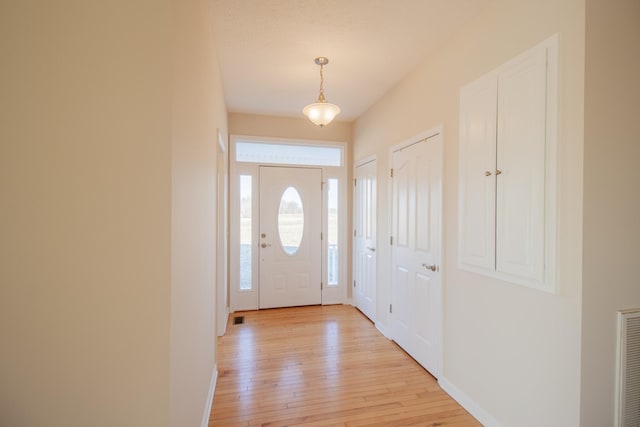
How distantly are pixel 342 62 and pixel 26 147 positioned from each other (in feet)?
7.92

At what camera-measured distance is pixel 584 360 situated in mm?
1396

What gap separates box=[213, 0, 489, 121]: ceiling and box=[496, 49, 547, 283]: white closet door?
69cm

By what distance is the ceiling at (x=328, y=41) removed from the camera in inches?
77.9

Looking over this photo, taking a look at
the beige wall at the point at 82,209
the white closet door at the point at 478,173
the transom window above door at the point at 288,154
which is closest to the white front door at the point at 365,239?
the transom window above door at the point at 288,154

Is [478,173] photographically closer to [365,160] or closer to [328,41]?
[328,41]

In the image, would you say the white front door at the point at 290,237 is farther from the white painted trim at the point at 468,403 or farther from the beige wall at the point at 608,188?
the beige wall at the point at 608,188

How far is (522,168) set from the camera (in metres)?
1.66

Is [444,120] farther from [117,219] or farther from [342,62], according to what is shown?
[117,219]

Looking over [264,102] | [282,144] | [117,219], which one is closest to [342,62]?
[264,102]

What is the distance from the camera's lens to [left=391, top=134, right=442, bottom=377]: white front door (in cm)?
250

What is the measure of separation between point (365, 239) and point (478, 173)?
216 cm

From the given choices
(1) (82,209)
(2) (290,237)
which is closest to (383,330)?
(2) (290,237)

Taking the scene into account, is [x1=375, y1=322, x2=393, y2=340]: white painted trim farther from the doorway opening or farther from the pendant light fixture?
the pendant light fixture

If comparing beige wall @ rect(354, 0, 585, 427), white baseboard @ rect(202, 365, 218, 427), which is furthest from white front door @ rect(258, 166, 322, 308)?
beige wall @ rect(354, 0, 585, 427)
